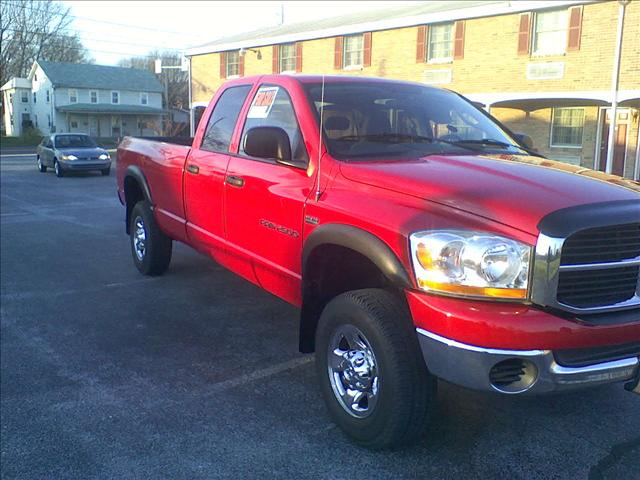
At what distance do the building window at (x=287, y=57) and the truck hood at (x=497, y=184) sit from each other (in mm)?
24434

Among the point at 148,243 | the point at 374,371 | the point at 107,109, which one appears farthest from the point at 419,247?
the point at 107,109

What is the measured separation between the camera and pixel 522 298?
2682 mm

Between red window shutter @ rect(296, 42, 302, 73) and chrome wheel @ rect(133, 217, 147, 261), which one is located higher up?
red window shutter @ rect(296, 42, 302, 73)

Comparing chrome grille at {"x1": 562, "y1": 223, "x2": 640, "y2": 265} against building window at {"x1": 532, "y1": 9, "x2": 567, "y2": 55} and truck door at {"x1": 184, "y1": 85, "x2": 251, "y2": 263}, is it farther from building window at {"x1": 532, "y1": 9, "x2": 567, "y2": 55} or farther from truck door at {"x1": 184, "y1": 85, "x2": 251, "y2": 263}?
building window at {"x1": 532, "y1": 9, "x2": 567, "y2": 55}

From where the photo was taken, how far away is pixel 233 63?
30.1 metres

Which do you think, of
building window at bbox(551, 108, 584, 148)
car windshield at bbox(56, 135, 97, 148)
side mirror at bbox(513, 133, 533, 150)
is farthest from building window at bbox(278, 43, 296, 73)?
side mirror at bbox(513, 133, 533, 150)

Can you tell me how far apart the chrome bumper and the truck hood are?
55 cm

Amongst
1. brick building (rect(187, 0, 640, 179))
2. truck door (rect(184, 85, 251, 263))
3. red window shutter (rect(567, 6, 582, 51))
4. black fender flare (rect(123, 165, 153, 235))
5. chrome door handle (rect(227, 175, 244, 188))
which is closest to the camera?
chrome door handle (rect(227, 175, 244, 188))

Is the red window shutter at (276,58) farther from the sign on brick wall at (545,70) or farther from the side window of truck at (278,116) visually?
the side window of truck at (278,116)

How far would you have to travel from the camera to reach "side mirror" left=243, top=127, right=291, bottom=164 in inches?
151

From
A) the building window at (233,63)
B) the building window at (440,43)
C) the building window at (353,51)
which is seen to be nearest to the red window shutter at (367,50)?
the building window at (353,51)

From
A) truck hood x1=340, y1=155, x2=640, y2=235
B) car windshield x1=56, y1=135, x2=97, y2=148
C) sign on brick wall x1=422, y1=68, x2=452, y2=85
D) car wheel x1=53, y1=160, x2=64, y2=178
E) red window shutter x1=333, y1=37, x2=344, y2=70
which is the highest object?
red window shutter x1=333, y1=37, x2=344, y2=70

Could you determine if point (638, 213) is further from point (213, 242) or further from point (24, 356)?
point (24, 356)

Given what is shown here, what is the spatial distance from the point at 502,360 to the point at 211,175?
118 inches
